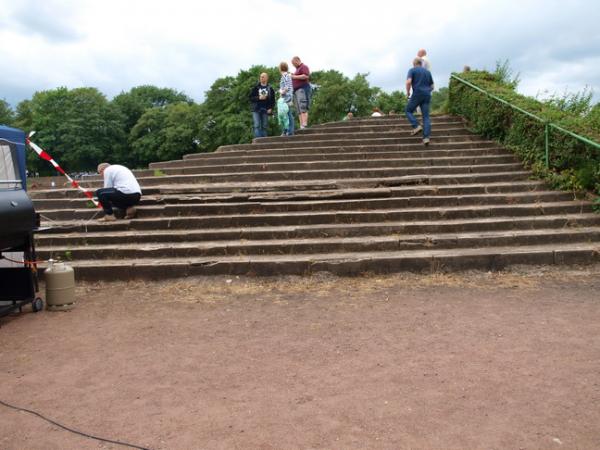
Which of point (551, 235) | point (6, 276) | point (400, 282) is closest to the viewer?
point (6, 276)

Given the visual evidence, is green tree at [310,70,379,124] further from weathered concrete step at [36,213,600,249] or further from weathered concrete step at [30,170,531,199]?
weathered concrete step at [36,213,600,249]

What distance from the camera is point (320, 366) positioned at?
4.27 metres

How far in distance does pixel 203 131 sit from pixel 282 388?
2044 inches

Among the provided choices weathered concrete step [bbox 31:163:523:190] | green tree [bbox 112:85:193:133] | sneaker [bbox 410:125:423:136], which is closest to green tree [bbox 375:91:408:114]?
green tree [bbox 112:85:193:133]

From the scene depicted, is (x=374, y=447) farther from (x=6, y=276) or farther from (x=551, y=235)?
(x=551, y=235)

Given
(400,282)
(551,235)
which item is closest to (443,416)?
(400,282)

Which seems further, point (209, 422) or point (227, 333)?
point (227, 333)

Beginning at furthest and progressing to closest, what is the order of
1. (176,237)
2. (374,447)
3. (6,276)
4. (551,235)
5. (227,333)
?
(176,237), (551,235), (6,276), (227,333), (374,447)

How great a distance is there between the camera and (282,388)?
3.88m

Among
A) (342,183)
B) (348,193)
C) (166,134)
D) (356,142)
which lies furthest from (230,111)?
(348,193)

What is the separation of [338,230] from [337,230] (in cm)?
2

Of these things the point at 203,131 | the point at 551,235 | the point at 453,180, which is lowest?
the point at 551,235

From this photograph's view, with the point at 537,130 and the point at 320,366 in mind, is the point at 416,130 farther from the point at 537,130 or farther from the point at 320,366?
the point at 320,366

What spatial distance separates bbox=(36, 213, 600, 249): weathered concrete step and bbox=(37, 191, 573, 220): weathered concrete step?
582 millimetres
